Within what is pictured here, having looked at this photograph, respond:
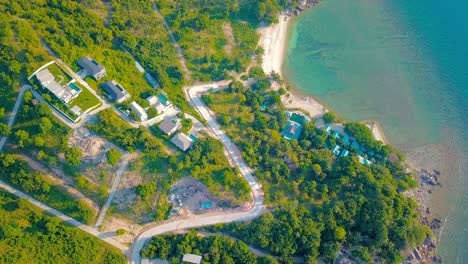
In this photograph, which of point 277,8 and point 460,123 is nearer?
point 460,123

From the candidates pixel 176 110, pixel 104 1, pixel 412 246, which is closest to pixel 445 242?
pixel 412 246

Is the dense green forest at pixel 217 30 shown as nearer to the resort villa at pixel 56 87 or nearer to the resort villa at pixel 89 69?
the resort villa at pixel 89 69

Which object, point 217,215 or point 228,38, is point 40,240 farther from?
point 228,38

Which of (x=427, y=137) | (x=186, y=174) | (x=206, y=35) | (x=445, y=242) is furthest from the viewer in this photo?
(x=206, y=35)

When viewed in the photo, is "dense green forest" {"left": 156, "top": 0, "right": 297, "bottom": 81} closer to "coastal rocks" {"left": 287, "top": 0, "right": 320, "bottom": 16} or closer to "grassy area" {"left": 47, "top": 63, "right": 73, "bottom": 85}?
"coastal rocks" {"left": 287, "top": 0, "right": 320, "bottom": 16}

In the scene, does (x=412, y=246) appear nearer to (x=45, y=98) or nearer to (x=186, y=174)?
(x=186, y=174)


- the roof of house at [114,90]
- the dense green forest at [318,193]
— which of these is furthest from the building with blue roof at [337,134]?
the roof of house at [114,90]

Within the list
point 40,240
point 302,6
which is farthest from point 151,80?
point 302,6

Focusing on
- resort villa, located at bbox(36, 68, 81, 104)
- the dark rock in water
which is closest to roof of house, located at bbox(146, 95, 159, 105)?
resort villa, located at bbox(36, 68, 81, 104)
